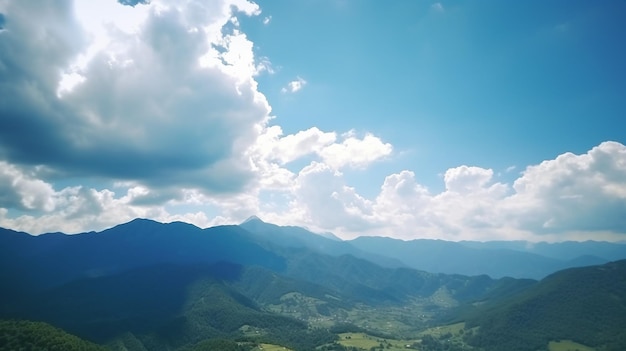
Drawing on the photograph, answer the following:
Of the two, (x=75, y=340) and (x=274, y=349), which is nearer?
(x=75, y=340)

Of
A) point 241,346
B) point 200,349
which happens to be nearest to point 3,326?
point 200,349

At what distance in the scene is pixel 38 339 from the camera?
143 m

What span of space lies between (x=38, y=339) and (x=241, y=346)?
3553 inches

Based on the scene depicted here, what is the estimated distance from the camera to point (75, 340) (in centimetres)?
15362

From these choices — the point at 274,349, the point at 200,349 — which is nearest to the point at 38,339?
the point at 200,349

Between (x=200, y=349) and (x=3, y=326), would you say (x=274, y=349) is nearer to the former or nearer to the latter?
(x=200, y=349)

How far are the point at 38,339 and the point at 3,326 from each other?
16234 mm

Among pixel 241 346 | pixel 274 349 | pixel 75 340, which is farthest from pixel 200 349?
pixel 75 340

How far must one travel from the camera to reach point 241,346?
19775 centimetres

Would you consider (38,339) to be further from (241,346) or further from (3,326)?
(241,346)

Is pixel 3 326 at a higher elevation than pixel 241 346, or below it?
higher

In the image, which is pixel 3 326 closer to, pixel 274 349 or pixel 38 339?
pixel 38 339

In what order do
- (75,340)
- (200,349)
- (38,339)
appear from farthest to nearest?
(200,349), (75,340), (38,339)

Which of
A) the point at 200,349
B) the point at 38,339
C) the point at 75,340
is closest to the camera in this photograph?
the point at 38,339
